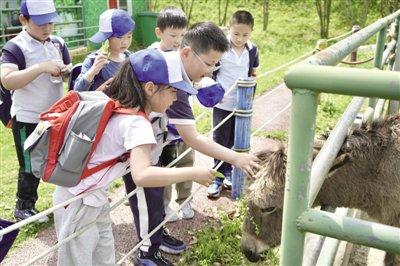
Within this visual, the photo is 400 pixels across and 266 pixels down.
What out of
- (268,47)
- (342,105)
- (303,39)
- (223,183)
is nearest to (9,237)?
(223,183)

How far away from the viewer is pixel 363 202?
262 centimetres

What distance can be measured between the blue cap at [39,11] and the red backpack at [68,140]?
161 cm

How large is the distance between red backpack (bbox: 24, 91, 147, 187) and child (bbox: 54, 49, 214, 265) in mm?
91

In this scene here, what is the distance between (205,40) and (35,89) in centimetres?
185

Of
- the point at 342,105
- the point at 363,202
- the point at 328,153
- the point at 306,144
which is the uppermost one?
the point at 306,144

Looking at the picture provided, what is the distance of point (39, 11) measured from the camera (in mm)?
3367

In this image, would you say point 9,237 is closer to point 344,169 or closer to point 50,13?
point 344,169

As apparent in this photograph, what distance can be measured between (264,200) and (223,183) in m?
2.10

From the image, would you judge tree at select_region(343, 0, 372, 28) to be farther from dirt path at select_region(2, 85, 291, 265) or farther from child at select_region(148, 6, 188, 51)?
child at select_region(148, 6, 188, 51)

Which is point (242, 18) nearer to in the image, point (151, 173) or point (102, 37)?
point (102, 37)

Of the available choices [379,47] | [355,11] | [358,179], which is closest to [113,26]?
[358,179]

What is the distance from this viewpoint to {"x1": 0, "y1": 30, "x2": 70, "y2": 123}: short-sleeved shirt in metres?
3.49

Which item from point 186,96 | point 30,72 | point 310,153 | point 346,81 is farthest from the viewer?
point 30,72

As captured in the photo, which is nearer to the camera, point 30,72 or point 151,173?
point 151,173
